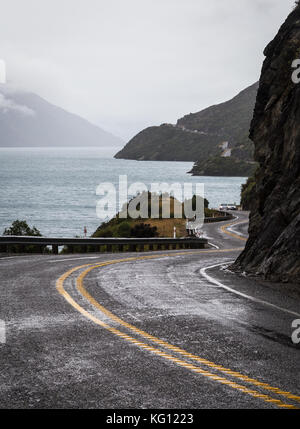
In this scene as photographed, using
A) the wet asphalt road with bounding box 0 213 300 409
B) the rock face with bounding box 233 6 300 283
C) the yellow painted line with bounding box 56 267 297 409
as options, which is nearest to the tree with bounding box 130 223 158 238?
the rock face with bounding box 233 6 300 283

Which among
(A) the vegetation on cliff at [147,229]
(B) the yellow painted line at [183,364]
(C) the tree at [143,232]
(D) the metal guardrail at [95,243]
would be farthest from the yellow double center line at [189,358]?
(A) the vegetation on cliff at [147,229]

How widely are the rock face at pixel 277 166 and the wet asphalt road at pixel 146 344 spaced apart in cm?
140

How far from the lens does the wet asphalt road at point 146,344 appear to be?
5320mm

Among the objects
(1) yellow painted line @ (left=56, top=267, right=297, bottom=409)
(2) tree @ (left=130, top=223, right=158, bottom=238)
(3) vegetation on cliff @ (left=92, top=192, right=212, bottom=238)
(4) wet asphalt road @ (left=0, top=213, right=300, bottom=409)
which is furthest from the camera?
(3) vegetation on cliff @ (left=92, top=192, right=212, bottom=238)

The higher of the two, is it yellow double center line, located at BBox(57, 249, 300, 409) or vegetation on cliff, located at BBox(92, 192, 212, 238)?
yellow double center line, located at BBox(57, 249, 300, 409)

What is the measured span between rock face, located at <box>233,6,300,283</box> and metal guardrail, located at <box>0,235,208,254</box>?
929cm

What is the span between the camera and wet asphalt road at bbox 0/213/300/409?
5.32 m

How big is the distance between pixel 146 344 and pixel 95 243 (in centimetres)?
1849

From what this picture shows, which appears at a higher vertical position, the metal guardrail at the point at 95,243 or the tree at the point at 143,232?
the metal guardrail at the point at 95,243

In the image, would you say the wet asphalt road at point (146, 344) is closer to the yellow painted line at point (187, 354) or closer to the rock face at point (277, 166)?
the yellow painted line at point (187, 354)

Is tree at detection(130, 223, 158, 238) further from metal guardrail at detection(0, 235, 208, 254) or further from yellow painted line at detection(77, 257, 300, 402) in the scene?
yellow painted line at detection(77, 257, 300, 402)

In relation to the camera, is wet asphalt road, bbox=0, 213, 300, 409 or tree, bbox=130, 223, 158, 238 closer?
wet asphalt road, bbox=0, 213, 300, 409

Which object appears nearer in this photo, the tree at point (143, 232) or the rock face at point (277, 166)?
the rock face at point (277, 166)
